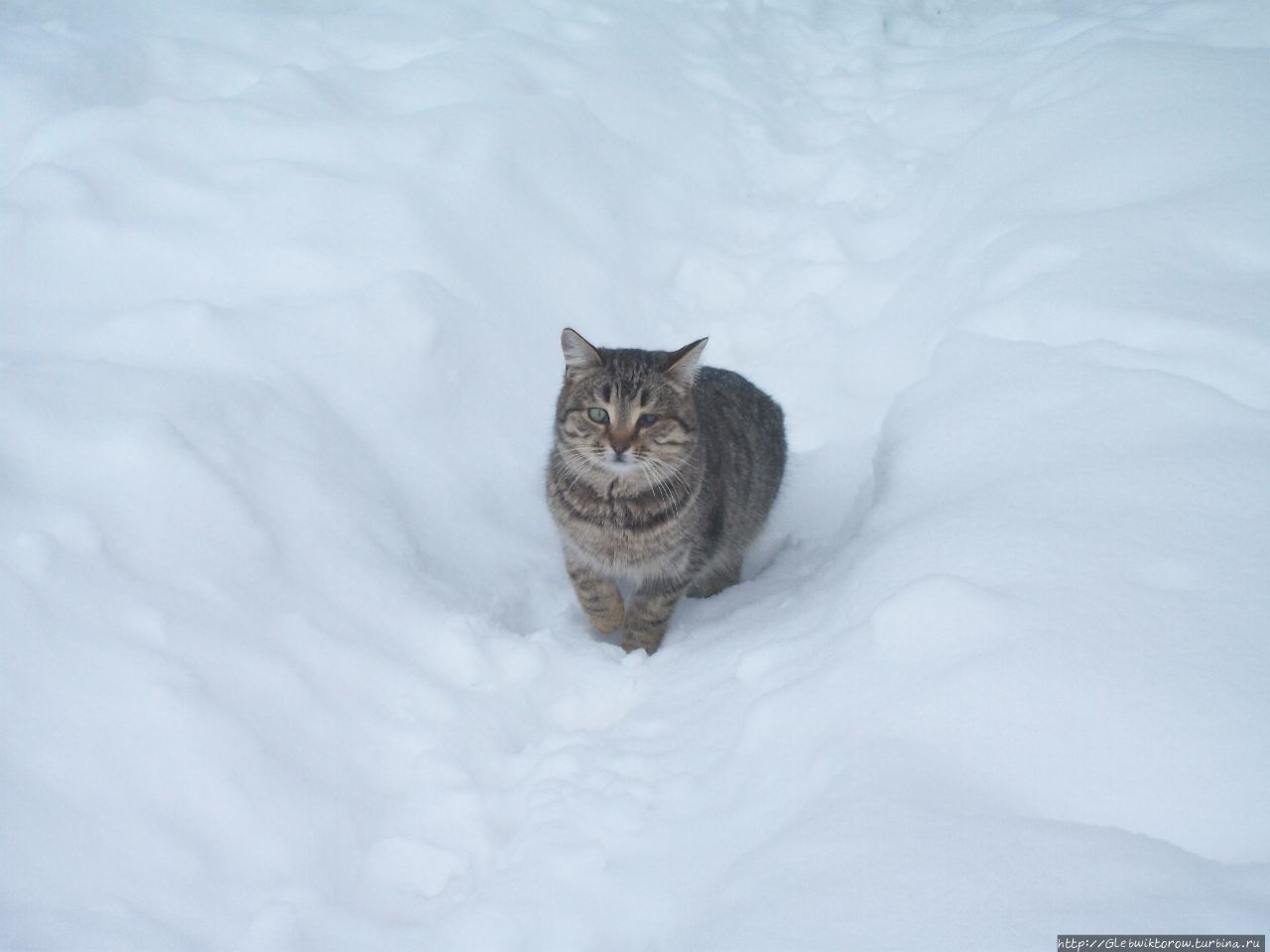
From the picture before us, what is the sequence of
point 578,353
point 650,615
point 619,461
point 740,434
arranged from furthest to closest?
point 740,434 → point 650,615 → point 578,353 → point 619,461

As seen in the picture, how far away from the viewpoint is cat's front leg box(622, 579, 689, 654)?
10.3 ft

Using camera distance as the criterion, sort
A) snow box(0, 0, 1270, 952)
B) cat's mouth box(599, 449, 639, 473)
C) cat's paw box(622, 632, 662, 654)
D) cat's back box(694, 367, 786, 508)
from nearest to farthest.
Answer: snow box(0, 0, 1270, 952) → cat's mouth box(599, 449, 639, 473) → cat's paw box(622, 632, 662, 654) → cat's back box(694, 367, 786, 508)

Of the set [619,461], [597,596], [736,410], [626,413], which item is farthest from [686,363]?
[597,596]

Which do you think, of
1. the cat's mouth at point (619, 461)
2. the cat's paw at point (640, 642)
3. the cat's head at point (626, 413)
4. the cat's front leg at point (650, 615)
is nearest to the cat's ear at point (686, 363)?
the cat's head at point (626, 413)

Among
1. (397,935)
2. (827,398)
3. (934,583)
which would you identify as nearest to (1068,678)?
(934,583)

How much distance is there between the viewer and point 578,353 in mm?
3021

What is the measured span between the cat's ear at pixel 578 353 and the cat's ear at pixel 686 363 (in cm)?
26

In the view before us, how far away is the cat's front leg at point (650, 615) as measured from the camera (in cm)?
313

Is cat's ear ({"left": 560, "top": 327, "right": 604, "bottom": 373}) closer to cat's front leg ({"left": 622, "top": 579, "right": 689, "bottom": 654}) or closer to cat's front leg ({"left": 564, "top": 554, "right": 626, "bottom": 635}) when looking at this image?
cat's front leg ({"left": 564, "top": 554, "right": 626, "bottom": 635})

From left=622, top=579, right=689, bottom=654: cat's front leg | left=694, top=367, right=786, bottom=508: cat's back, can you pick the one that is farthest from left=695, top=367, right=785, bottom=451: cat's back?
left=622, top=579, right=689, bottom=654: cat's front leg

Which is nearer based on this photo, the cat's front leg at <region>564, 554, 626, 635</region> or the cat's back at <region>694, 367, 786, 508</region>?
the cat's front leg at <region>564, 554, 626, 635</region>

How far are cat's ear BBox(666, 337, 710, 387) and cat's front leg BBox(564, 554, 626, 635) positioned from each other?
2.67 feet

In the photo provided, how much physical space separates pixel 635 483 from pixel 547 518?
0.72 meters

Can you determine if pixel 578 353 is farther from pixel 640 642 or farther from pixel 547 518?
pixel 640 642
